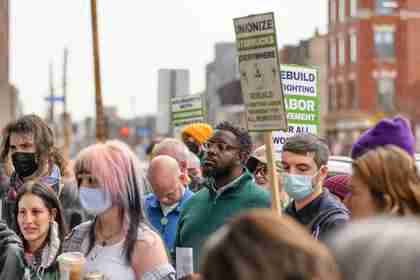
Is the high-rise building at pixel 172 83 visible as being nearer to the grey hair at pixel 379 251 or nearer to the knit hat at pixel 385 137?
the knit hat at pixel 385 137

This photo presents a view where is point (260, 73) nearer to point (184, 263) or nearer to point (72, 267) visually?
point (184, 263)

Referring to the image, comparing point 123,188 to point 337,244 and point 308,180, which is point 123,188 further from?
point 337,244

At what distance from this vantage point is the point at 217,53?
10081cm

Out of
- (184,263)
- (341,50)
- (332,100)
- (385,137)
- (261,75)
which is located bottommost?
(184,263)

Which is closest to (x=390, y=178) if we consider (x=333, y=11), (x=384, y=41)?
(x=384, y=41)

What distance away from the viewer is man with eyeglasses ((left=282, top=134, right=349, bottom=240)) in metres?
5.88

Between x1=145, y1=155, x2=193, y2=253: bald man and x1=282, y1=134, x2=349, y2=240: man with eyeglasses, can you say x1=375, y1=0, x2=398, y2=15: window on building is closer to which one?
x1=145, y1=155, x2=193, y2=253: bald man

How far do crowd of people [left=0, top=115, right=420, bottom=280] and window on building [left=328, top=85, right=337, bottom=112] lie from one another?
64682 millimetres

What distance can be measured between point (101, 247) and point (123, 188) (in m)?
0.30

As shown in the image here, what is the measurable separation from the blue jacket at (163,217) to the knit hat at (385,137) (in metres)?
2.74

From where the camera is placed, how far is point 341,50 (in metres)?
70.8

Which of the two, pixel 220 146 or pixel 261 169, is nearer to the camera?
pixel 220 146

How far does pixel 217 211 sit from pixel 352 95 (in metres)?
64.2

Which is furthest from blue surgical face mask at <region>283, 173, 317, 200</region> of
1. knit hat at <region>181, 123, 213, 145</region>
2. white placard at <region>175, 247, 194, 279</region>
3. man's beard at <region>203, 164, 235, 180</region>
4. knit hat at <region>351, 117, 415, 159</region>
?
knit hat at <region>181, 123, 213, 145</region>
